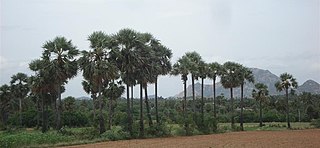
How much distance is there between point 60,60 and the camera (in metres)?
44.2

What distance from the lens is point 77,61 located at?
43875 mm

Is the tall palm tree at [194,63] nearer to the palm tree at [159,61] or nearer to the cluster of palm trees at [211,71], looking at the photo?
the cluster of palm trees at [211,71]

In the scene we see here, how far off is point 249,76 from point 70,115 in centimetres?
3566

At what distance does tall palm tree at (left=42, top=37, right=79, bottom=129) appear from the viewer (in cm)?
4353

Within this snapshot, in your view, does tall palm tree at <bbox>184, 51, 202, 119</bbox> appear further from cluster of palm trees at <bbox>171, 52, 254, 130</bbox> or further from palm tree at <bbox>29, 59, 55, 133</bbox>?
palm tree at <bbox>29, 59, 55, 133</bbox>

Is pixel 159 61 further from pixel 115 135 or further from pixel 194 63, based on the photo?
pixel 115 135

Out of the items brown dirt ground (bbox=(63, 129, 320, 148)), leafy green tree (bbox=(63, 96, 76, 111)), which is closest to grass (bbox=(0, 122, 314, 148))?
brown dirt ground (bbox=(63, 129, 320, 148))

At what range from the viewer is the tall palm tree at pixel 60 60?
4353 cm

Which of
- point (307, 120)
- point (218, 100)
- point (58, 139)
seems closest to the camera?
point (58, 139)

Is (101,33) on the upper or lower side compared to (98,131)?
upper

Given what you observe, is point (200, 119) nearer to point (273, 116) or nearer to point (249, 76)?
point (249, 76)

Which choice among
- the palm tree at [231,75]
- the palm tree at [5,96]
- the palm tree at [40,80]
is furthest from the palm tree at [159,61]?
the palm tree at [5,96]

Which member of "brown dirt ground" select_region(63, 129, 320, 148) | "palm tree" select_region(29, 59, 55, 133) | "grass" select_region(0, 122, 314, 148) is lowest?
"brown dirt ground" select_region(63, 129, 320, 148)

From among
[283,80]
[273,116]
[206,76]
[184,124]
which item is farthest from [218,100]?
[184,124]
